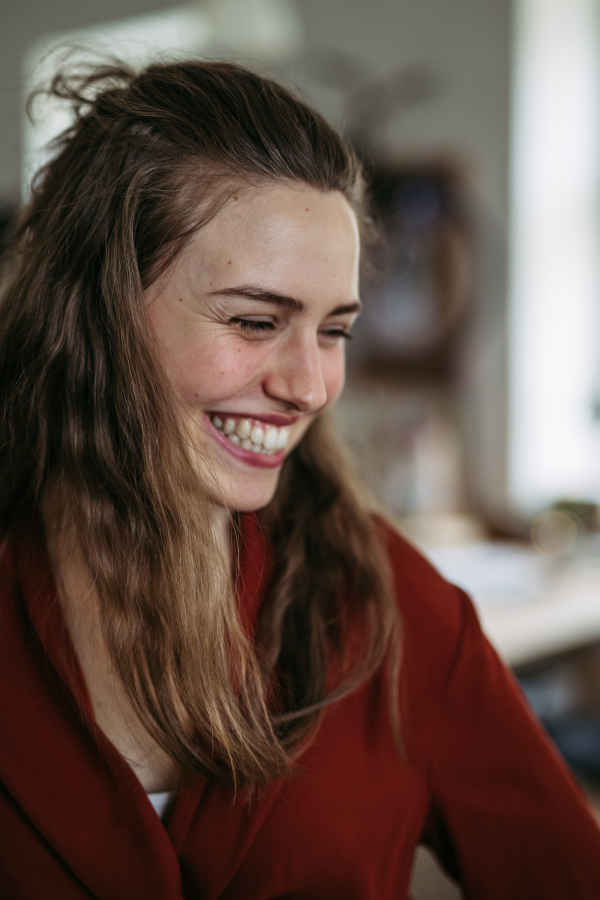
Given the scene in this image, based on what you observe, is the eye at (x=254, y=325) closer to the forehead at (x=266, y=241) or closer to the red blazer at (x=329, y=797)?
the forehead at (x=266, y=241)

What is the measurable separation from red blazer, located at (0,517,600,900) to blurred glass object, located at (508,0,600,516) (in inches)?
70.0

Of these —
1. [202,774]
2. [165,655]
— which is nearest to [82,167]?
[165,655]

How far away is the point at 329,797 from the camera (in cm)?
79

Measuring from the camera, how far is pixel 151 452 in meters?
0.73

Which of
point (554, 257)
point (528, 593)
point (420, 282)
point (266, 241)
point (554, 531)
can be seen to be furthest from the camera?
point (554, 257)

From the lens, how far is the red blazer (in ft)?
2.35

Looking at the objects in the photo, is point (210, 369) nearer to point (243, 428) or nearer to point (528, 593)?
point (243, 428)

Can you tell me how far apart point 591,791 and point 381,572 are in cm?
74

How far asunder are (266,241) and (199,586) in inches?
13.8

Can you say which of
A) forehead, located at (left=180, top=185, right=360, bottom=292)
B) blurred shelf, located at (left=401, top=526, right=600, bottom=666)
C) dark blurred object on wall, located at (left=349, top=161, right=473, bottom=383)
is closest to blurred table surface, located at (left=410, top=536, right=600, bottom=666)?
blurred shelf, located at (left=401, top=526, right=600, bottom=666)

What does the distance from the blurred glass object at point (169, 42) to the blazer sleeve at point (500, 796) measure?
80 centimetres

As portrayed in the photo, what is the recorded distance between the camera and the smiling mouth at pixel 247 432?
772 mm

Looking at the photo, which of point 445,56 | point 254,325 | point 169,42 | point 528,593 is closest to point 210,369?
point 254,325

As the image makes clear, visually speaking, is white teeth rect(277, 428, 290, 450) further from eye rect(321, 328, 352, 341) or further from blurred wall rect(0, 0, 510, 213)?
blurred wall rect(0, 0, 510, 213)
